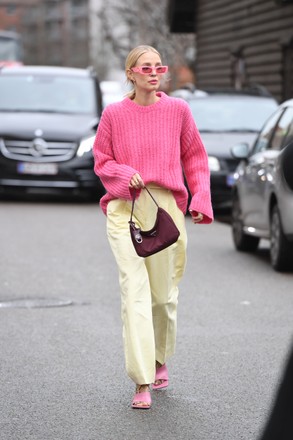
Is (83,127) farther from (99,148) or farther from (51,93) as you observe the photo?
(99,148)

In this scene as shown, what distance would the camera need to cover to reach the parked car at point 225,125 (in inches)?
712

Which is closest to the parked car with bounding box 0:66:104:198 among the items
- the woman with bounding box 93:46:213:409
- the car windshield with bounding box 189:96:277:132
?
the car windshield with bounding box 189:96:277:132

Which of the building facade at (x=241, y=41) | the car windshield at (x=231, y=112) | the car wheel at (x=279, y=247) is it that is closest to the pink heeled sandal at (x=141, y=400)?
the car wheel at (x=279, y=247)

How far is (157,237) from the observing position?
630 cm

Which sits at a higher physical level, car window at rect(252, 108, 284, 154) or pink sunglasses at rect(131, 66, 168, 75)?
pink sunglasses at rect(131, 66, 168, 75)

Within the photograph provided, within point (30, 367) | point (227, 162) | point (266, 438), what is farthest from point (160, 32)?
point (266, 438)

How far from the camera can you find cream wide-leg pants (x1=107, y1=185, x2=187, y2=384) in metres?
6.37

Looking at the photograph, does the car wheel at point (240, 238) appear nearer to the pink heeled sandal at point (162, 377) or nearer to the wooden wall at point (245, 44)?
the pink heeled sandal at point (162, 377)

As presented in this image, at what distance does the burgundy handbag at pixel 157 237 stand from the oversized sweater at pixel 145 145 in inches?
8.2

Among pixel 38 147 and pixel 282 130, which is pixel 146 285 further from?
pixel 38 147

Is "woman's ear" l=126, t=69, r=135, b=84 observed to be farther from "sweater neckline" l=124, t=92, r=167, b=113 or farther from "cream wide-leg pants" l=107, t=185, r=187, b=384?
"cream wide-leg pants" l=107, t=185, r=187, b=384

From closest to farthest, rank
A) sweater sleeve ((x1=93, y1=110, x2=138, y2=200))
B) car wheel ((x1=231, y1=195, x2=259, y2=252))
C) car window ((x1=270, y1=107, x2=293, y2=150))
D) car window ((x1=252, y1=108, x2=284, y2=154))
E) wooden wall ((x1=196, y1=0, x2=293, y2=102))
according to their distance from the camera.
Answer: sweater sleeve ((x1=93, y1=110, x2=138, y2=200)) → car window ((x1=270, y1=107, x2=293, y2=150)) → car window ((x1=252, y1=108, x2=284, y2=154)) → car wheel ((x1=231, y1=195, x2=259, y2=252)) → wooden wall ((x1=196, y1=0, x2=293, y2=102))

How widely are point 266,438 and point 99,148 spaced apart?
334 centimetres

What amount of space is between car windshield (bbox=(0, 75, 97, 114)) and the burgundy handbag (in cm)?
1417
